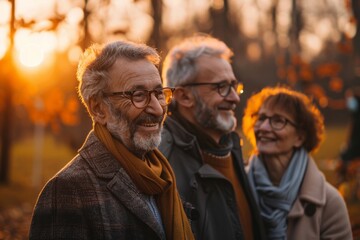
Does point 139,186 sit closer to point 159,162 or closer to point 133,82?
point 159,162

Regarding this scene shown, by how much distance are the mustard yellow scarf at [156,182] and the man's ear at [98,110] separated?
0.03 m

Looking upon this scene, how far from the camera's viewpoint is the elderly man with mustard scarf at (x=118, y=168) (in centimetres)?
258

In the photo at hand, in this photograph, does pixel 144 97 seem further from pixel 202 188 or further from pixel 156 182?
pixel 202 188

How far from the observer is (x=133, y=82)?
2834 millimetres

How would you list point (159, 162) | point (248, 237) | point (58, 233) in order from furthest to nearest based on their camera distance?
1. point (248, 237)
2. point (159, 162)
3. point (58, 233)

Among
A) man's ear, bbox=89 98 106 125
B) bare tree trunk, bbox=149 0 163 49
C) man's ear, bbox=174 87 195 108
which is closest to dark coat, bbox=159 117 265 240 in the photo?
man's ear, bbox=174 87 195 108

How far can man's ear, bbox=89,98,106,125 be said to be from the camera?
2863mm

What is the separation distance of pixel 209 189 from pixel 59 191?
1.26m

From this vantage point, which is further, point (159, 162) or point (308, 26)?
point (308, 26)

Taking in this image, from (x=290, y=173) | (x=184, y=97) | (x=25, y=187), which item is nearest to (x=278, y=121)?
(x=290, y=173)

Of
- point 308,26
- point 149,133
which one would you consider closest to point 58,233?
point 149,133

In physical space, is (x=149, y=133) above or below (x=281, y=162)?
above

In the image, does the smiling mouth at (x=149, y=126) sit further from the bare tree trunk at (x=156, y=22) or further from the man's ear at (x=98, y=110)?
the bare tree trunk at (x=156, y=22)

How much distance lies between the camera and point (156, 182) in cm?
278
